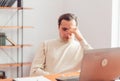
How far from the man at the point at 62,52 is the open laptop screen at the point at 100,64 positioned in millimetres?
708

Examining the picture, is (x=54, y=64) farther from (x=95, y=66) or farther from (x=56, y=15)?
(x=56, y=15)

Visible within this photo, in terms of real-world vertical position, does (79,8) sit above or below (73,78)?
above

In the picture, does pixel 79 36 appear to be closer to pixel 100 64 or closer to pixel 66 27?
pixel 66 27

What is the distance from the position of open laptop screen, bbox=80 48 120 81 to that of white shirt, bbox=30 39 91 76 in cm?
70

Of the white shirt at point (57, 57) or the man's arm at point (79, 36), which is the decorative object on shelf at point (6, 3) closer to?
the white shirt at point (57, 57)

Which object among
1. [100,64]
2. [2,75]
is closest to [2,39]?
[2,75]

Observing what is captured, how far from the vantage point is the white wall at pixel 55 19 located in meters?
3.51

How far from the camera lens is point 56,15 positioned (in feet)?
13.8

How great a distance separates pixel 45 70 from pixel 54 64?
0.11m

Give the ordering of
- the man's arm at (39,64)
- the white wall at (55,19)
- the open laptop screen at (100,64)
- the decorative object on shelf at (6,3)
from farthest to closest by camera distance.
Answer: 1. the decorative object on shelf at (6,3)
2. the white wall at (55,19)
3. the man's arm at (39,64)
4. the open laptop screen at (100,64)

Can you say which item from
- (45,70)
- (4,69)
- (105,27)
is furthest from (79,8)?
(45,70)

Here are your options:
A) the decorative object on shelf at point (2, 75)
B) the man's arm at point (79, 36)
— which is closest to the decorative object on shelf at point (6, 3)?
the decorative object on shelf at point (2, 75)

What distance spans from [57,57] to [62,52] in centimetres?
8

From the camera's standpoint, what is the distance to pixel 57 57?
2.37 m
